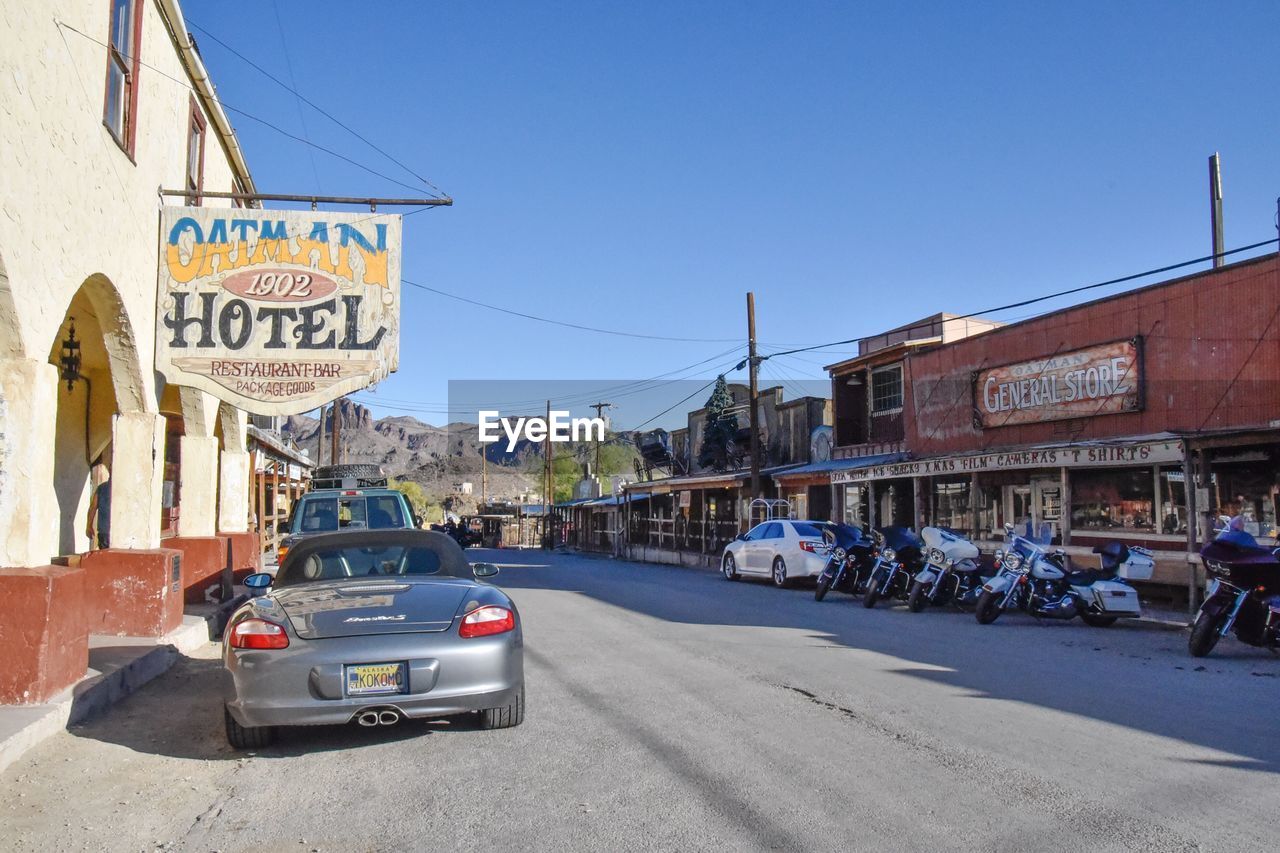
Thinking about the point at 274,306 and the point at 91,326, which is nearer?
the point at 274,306

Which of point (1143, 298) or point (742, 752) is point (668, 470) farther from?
point (742, 752)

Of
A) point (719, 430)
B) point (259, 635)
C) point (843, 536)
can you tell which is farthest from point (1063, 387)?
point (719, 430)

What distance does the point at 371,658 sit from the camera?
19.2ft

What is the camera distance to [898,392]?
92.4 ft

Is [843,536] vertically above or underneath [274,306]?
underneath

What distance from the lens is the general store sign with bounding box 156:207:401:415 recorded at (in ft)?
36.2

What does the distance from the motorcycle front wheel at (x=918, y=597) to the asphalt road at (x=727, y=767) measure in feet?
18.0

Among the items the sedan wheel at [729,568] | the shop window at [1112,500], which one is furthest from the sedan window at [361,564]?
the sedan wheel at [729,568]

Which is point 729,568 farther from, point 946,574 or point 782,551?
point 946,574

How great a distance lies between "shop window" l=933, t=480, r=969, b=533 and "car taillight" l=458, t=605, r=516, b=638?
18094mm

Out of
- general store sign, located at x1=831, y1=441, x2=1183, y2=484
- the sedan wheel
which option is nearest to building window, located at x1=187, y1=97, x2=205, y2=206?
general store sign, located at x1=831, y1=441, x2=1183, y2=484

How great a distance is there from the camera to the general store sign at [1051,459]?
610 inches

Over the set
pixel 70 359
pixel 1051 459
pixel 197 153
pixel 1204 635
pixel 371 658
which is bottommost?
pixel 1204 635

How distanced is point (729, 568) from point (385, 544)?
1787cm
